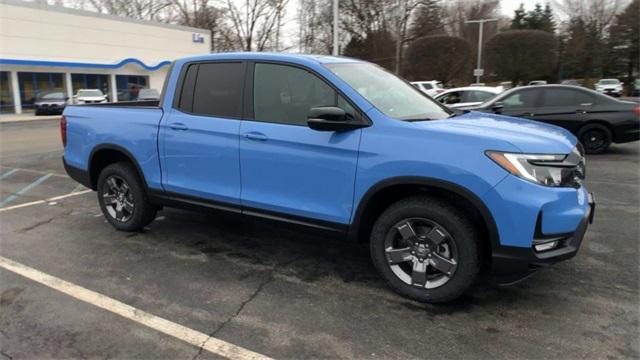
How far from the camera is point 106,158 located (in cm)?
551

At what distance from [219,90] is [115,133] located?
4.68 ft

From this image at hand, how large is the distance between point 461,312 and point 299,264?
1.54m

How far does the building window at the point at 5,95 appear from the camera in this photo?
29.4 metres

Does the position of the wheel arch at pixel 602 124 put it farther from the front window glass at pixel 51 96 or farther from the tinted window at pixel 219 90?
the front window glass at pixel 51 96

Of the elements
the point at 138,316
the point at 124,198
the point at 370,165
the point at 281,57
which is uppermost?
the point at 281,57

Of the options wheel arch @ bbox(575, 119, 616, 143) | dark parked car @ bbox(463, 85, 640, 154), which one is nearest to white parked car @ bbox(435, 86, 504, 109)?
dark parked car @ bbox(463, 85, 640, 154)

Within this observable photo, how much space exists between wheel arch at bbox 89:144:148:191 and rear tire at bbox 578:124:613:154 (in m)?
9.17

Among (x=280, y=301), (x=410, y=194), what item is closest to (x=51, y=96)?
(x=280, y=301)

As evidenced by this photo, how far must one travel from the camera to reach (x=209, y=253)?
4746 mm

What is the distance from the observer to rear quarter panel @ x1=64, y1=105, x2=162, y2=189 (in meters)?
4.88

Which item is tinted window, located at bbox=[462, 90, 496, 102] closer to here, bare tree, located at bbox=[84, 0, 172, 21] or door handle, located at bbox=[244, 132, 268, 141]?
door handle, located at bbox=[244, 132, 268, 141]

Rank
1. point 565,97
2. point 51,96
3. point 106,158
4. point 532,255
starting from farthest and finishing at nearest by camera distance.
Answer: point 51,96
point 565,97
point 106,158
point 532,255

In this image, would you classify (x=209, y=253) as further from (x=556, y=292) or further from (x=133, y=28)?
(x=133, y=28)

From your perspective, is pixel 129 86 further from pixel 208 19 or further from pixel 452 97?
pixel 452 97
